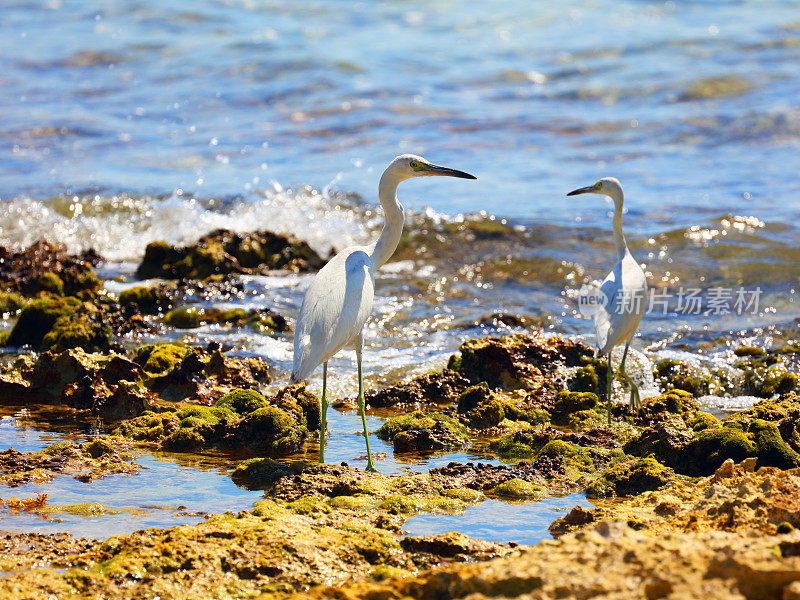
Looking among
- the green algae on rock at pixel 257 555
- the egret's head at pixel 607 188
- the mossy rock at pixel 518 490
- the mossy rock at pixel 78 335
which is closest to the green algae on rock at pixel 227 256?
the mossy rock at pixel 78 335

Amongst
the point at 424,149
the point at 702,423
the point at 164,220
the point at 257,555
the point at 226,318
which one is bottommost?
the point at 226,318

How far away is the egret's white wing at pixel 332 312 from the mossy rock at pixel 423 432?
747mm

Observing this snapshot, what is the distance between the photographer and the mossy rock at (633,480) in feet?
15.5

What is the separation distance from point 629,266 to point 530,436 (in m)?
2.48

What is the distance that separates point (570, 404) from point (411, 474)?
1.71 metres

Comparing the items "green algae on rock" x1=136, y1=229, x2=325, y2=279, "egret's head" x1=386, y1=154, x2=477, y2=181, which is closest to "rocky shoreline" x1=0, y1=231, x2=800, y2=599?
"green algae on rock" x1=136, y1=229, x2=325, y2=279

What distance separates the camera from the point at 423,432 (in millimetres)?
5691

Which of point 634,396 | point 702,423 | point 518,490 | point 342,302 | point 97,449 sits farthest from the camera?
point 634,396

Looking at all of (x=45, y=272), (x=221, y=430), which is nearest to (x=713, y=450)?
(x=221, y=430)

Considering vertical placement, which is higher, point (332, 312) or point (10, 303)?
point (332, 312)

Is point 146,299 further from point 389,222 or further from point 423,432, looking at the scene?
point 423,432

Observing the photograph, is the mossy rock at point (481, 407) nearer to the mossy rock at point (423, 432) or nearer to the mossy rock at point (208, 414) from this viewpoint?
the mossy rock at point (423, 432)

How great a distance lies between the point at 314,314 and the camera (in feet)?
17.3

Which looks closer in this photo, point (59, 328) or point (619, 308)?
point (619, 308)
